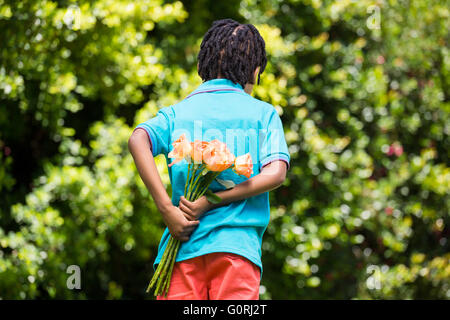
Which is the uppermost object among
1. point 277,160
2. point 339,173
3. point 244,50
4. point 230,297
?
point 244,50

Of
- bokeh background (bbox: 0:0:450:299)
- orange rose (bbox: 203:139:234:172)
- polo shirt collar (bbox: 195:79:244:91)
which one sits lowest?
bokeh background (bbox: 0:0:450:299)

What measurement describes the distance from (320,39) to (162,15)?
1475mm

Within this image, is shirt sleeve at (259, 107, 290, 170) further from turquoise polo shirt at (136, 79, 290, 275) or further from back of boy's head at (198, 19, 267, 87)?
back of boy's head at (198, 19, 267, 87)

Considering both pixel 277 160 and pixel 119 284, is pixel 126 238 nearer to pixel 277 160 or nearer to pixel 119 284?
pixel 119 284

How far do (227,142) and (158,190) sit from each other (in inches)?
12.0

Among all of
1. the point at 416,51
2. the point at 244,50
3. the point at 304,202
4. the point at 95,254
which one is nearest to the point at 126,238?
the point at 95,254

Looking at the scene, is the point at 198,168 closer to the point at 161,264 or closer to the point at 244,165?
the point at 244,165

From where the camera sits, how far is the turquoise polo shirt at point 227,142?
2113mm

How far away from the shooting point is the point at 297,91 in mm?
5035

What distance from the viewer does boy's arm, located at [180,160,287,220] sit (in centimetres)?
211

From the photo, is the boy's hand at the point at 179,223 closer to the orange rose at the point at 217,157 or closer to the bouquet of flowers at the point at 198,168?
the bouquet of flowers at the point at 198,168

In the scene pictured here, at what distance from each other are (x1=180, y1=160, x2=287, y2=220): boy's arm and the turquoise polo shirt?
4 cm

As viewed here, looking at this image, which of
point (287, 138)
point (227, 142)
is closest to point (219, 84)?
point (227, 142)

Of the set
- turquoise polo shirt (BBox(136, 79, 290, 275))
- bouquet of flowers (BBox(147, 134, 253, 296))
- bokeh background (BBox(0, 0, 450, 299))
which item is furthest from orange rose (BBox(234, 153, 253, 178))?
bokeh background (BBox(0, 0, 450, 299))
